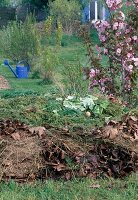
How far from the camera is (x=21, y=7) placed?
3856 cm

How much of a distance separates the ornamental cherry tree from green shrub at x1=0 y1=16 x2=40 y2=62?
9.27 metres

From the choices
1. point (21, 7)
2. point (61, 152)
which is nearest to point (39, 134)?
point (61, 152)

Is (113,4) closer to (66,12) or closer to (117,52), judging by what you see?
(117,52)

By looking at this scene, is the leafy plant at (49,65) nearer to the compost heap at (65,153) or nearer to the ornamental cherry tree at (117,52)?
the ornamental cherry tree at (117,52)

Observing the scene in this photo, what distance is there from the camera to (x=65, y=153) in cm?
537

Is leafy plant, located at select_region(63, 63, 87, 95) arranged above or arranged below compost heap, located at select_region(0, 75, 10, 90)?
above

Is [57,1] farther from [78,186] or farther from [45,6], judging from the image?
[78,186]

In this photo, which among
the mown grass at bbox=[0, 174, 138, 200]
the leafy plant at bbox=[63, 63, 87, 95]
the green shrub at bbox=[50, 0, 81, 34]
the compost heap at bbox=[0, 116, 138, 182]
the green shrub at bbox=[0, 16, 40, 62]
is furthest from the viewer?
the green shrub at bbox=[50, 0, 81, 34]

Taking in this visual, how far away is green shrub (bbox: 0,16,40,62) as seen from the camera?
1789 cm

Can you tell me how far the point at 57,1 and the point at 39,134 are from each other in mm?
23134

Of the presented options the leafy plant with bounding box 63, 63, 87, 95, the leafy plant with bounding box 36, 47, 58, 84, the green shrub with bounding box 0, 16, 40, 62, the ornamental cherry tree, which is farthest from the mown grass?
the green shrub with bounding box 0, 16, 40, 62

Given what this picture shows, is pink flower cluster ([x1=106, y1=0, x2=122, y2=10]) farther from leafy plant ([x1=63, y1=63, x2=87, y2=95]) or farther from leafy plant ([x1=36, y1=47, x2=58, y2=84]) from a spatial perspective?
leafy plant ([x1=36, y1=47, x2=58, y2=84])

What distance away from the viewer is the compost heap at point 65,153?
530 cm

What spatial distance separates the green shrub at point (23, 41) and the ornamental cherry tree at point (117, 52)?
30.4ft
